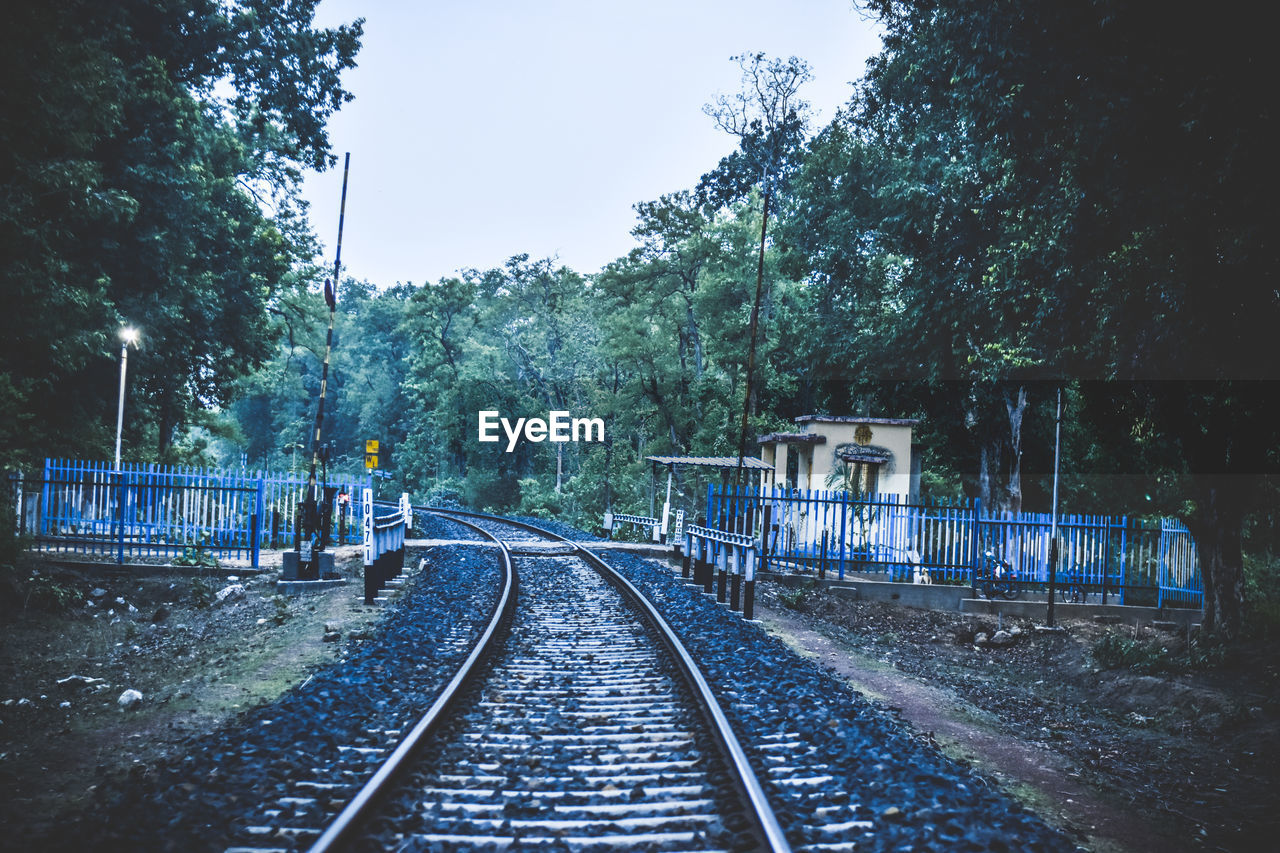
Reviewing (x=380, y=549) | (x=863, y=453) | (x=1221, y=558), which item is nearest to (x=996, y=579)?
(x=1221, y=558)

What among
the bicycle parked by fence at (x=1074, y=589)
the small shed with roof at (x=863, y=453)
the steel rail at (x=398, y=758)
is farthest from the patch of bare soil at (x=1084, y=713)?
the small shed with roof at (x=863, y=453)

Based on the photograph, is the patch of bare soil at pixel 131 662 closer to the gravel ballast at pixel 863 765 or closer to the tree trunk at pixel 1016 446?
the gravel ballast at pixel 863 765

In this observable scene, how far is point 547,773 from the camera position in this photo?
508 cm

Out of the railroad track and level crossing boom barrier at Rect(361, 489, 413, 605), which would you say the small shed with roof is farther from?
the railroad track

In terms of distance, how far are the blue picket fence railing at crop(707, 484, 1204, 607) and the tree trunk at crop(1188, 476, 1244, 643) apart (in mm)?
3539

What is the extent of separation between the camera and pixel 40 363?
21.3 meters

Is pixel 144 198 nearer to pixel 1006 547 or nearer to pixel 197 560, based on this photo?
pixel 197 560

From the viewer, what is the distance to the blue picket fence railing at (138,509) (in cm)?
1594

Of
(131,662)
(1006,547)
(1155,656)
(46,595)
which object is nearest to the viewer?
(131,662)

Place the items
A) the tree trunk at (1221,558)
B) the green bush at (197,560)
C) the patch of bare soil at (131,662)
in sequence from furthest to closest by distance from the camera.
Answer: the green bush at (197,560), the tree trunk at (1221,558), the patch of bare soil at (131,662)

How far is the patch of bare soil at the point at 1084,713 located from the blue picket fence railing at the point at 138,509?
10768 mm

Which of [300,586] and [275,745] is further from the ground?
[275,745]

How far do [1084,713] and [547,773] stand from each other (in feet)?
23.0

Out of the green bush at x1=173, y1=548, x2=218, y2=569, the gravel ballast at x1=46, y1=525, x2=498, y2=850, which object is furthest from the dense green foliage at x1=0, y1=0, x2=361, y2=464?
the gravel ballast at x1=46, y1=525, x2=498, y2=850
